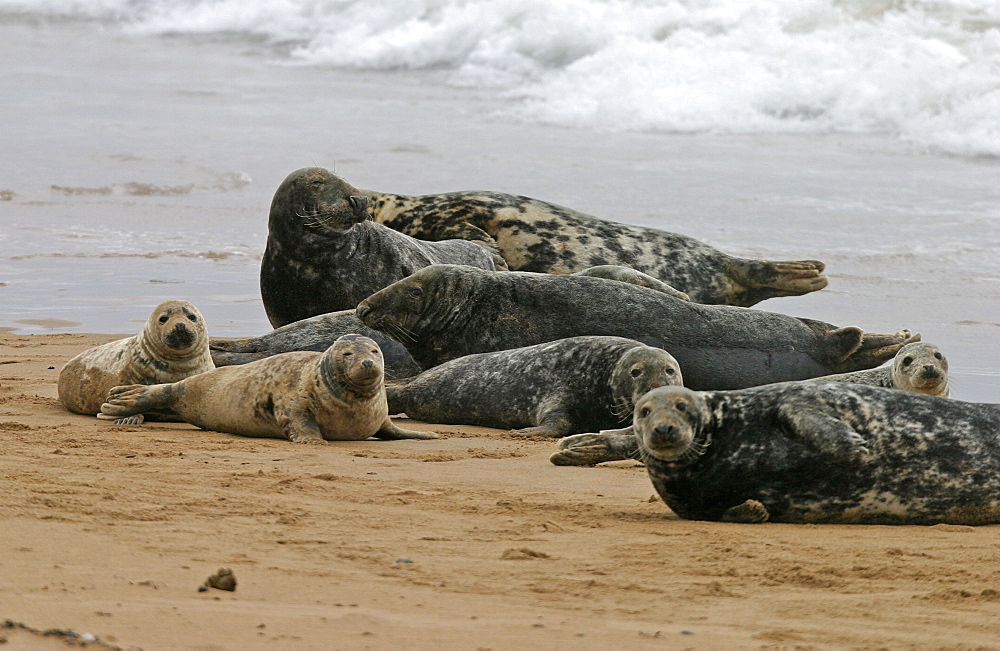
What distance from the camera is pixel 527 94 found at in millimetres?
26359

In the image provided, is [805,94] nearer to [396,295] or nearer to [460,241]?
[460,241]

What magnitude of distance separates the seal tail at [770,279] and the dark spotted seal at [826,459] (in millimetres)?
5265

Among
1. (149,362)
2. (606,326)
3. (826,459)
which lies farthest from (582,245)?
(826,459)

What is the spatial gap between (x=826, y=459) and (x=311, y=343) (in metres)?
3.67

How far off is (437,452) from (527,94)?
21238 mm

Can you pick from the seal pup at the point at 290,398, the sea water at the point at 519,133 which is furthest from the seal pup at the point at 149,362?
the sea water at the point at 519,133

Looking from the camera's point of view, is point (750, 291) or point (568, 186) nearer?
point (750, 291)

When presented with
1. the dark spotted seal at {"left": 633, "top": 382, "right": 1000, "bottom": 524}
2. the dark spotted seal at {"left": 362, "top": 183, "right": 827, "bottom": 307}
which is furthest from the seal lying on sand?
the dark spotted seal at {"left": 362, "top": 183, "right": 827, "bottom": 307}

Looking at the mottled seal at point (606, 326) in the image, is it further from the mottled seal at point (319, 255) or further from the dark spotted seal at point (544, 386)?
the mottled seal at point (319, 255)

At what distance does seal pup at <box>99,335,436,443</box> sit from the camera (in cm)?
601

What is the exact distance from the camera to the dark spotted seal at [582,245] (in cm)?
996

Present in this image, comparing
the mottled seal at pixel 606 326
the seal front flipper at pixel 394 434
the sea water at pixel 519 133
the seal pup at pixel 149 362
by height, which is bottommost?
the seal front flipper at pixel 394 434

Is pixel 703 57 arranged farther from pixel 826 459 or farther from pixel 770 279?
pixel 826 459

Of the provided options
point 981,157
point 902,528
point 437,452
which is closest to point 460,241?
point 437,452
